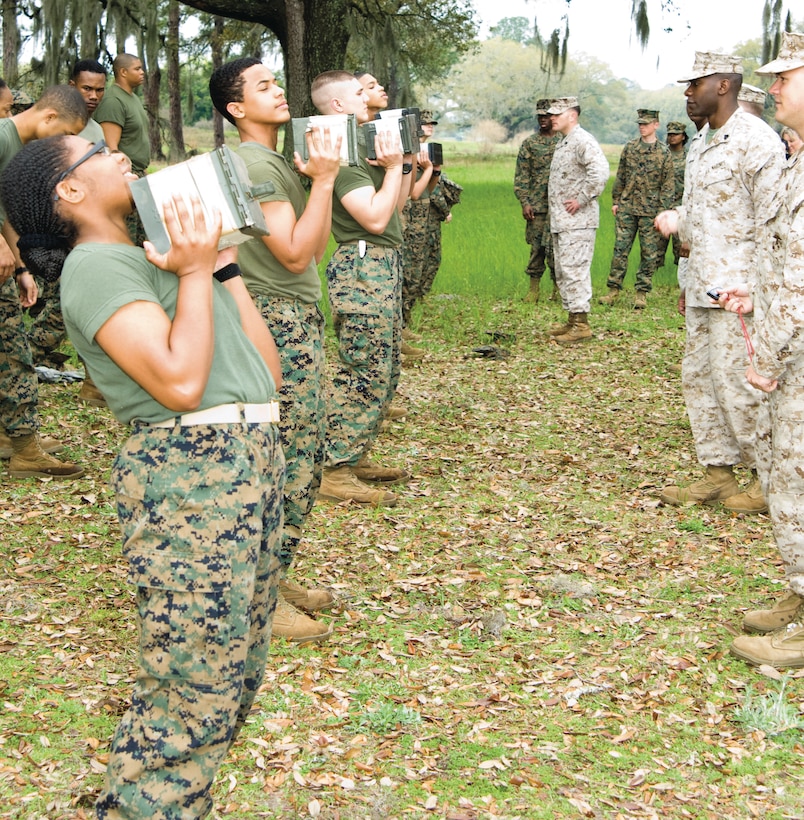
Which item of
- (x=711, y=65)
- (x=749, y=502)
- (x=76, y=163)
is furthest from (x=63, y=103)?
(x=749, y=502)

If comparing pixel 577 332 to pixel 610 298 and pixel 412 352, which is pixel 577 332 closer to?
pixel 412 352

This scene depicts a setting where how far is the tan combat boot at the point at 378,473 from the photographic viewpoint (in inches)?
216

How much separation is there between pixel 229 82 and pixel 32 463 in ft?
8.67

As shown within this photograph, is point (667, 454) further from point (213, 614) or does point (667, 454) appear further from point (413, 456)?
point (213, 614)

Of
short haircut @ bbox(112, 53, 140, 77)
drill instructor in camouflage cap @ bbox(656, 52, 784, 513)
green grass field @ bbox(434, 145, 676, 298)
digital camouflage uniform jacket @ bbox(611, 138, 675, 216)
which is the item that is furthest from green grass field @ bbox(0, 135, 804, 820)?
green grass field @ bbox(434, 145, 676, 298)

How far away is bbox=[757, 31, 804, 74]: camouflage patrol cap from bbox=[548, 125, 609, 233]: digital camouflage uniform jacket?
543cm

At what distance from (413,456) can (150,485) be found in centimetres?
397

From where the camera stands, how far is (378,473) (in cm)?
548

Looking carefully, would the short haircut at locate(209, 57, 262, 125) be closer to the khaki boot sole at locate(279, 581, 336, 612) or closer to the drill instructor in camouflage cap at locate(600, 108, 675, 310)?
the khaki boot sole at locate(279, 581, 336, 612)

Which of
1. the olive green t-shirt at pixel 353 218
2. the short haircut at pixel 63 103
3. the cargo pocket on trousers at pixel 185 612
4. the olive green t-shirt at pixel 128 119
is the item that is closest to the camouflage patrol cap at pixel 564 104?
the olive green t-shirt at pixel 128 119

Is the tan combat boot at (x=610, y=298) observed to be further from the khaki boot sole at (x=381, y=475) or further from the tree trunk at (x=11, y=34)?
the tree trunk at (x=11, y=34)

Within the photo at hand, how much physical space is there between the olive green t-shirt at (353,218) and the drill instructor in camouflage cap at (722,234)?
131cm

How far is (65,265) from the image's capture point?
7.00 ft

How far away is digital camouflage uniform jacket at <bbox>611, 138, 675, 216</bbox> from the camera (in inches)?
427
